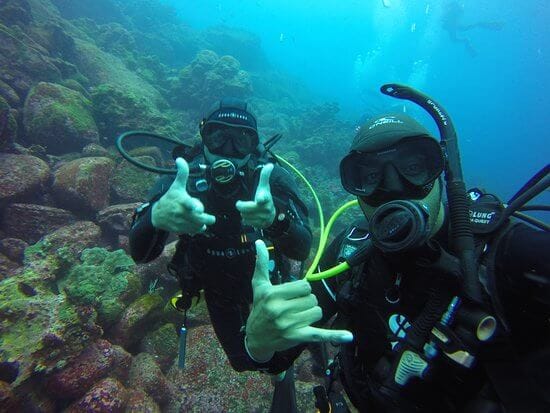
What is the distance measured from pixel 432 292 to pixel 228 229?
2.29 m

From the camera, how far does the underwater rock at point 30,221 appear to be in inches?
243

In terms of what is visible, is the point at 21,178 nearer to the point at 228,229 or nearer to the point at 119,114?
the point at 119,114

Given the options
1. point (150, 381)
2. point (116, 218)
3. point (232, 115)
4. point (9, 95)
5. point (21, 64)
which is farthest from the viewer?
point (21, 64)

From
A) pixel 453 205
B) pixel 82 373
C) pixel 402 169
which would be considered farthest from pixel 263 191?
A: pixel 82 373

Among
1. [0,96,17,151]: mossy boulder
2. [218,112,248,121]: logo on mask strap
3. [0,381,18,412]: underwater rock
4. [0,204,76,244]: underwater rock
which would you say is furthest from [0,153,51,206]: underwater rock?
[218,112,248,121]: logo on mask strap

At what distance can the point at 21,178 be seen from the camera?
626 centimetres

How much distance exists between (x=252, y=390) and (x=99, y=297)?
9.33 ft

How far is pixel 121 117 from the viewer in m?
9.94

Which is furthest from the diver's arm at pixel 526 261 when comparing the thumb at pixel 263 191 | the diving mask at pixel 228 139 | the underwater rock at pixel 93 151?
the underwater rock at pixel 93 151

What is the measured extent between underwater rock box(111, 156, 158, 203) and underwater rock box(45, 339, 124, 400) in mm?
3940

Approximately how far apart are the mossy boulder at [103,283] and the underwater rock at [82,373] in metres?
0.57

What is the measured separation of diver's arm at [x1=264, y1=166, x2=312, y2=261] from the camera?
9.07ft

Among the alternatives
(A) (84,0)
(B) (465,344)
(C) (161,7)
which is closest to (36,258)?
(B) (465,344)

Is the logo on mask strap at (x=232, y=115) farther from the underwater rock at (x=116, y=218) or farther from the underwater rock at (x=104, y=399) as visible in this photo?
the underwater rock at (x=116, y=218)
